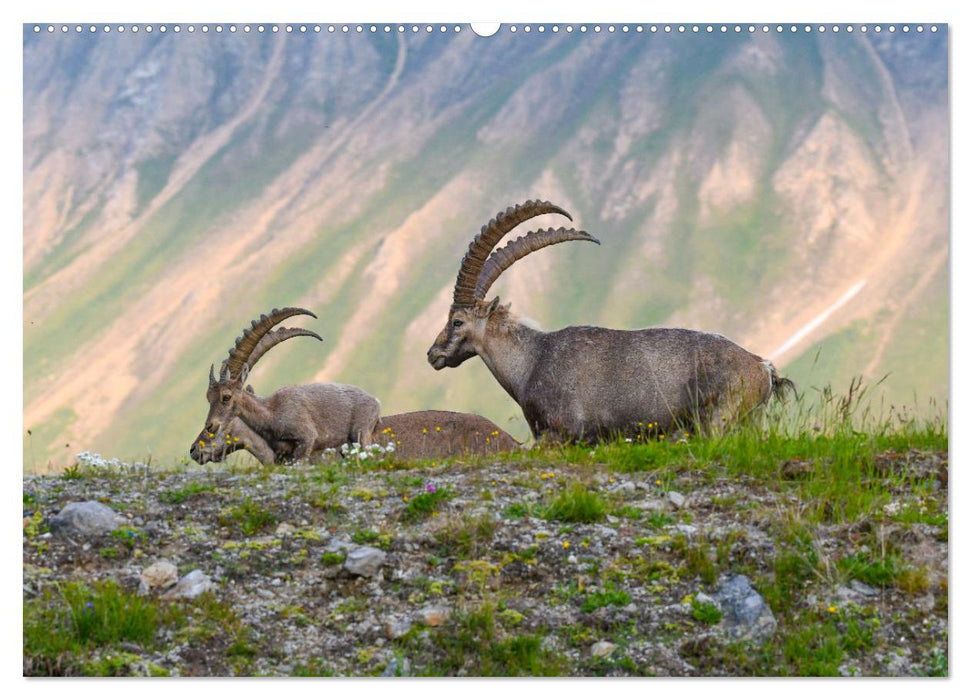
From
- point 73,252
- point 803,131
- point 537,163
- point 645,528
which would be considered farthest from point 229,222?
point 645,528

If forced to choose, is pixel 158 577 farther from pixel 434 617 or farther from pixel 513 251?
pixel 513 251

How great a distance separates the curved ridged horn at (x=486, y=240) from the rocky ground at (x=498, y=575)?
410cm

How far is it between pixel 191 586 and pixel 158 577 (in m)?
0.31

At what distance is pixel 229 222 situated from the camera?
102 meters

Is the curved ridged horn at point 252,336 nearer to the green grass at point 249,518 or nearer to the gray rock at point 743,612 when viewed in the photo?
the green grass at point 249,518

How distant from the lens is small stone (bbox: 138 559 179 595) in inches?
375

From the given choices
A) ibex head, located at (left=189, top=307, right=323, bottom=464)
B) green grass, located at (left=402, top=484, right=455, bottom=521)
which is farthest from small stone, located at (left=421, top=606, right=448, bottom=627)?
ibex head, located at (left=189, top=307, right=323, bottom=464)

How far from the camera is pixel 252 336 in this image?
16219mm

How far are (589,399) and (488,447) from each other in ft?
8.19

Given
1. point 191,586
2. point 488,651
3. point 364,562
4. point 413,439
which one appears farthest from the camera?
point 413,439

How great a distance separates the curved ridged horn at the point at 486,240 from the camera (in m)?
14.6

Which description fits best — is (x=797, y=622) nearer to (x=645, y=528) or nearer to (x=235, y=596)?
(x=645, y=528)

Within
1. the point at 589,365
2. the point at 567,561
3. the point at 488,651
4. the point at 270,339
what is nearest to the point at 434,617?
the point at 488,651

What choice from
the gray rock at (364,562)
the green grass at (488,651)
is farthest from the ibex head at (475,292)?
the green grass at (488,651)
